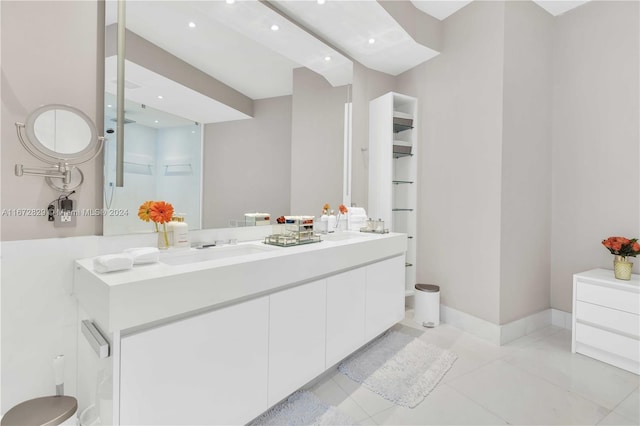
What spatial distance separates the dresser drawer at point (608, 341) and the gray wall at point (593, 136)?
0.57 metres

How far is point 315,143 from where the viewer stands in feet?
8.25

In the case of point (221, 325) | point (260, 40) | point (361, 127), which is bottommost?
point (221, 325)

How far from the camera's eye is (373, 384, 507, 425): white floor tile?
1.64m

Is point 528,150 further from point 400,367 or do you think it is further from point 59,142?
point 59,142

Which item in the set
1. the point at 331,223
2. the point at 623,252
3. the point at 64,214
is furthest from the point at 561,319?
the point at 64,214

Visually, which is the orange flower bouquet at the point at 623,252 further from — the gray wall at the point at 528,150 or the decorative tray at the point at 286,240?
the decorative tray at the point at 286,240

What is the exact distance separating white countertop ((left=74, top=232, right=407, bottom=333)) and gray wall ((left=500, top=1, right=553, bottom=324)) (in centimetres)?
177

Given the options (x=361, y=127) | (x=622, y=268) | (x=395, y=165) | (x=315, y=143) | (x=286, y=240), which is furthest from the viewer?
(x=395, y=165)

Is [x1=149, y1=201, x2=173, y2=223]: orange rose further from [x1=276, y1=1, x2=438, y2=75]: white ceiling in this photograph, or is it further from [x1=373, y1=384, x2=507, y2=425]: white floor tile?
[x1=276, y1=1, x2=438, y2=75]: white ceiling

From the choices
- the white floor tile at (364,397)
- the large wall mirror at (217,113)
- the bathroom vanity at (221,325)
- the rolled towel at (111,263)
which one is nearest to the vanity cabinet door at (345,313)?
the bathroom vanity at (221,325)

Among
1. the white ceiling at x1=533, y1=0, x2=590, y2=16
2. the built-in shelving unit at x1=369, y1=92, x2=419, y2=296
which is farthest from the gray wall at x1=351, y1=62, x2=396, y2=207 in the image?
the white ceiling at x1=533, y1=0, x2=590, y2=16

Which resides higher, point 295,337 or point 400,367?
point 295,337

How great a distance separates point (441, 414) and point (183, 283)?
1.54 meters

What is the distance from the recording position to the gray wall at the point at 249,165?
185cm
